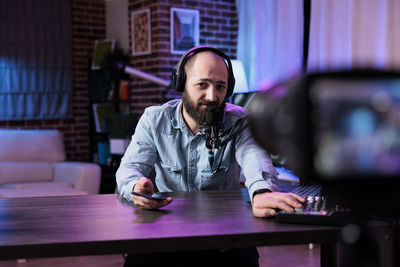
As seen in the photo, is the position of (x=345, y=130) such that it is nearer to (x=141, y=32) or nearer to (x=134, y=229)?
(x=134, y=229)

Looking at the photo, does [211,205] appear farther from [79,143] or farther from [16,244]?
[79,143]

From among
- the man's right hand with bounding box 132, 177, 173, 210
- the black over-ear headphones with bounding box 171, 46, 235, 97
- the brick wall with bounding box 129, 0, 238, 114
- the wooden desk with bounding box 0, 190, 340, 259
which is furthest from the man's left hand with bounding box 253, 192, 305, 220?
the brick wall with bounding box 129, 0, 238, 114

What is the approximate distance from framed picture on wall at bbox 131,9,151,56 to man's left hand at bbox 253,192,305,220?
3.66 m

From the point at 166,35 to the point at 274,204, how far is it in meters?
3.59

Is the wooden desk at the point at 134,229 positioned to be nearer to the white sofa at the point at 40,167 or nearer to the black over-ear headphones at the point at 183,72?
the black over-ear headphones at the point at 183,72

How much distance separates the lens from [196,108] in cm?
175

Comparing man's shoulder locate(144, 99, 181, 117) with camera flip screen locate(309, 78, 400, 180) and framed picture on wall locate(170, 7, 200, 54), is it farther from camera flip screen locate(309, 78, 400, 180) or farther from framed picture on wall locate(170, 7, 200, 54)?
framed picture on wall locate(170, 7, 200, 54)

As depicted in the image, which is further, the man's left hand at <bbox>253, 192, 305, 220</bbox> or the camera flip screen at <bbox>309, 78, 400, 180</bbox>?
the man's left hand at <bbox>253, 192, 305, 220</bbox>

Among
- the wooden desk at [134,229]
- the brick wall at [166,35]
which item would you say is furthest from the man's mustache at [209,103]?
the brick wall at [166,35]

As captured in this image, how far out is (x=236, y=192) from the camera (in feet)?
5.62

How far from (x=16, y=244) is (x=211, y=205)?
2.01ft

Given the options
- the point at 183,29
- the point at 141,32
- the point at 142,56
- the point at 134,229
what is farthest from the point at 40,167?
the point at 134,229

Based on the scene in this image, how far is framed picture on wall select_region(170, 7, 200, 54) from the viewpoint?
4.69 metres

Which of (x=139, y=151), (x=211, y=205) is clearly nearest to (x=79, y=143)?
(x=139, y=151)
